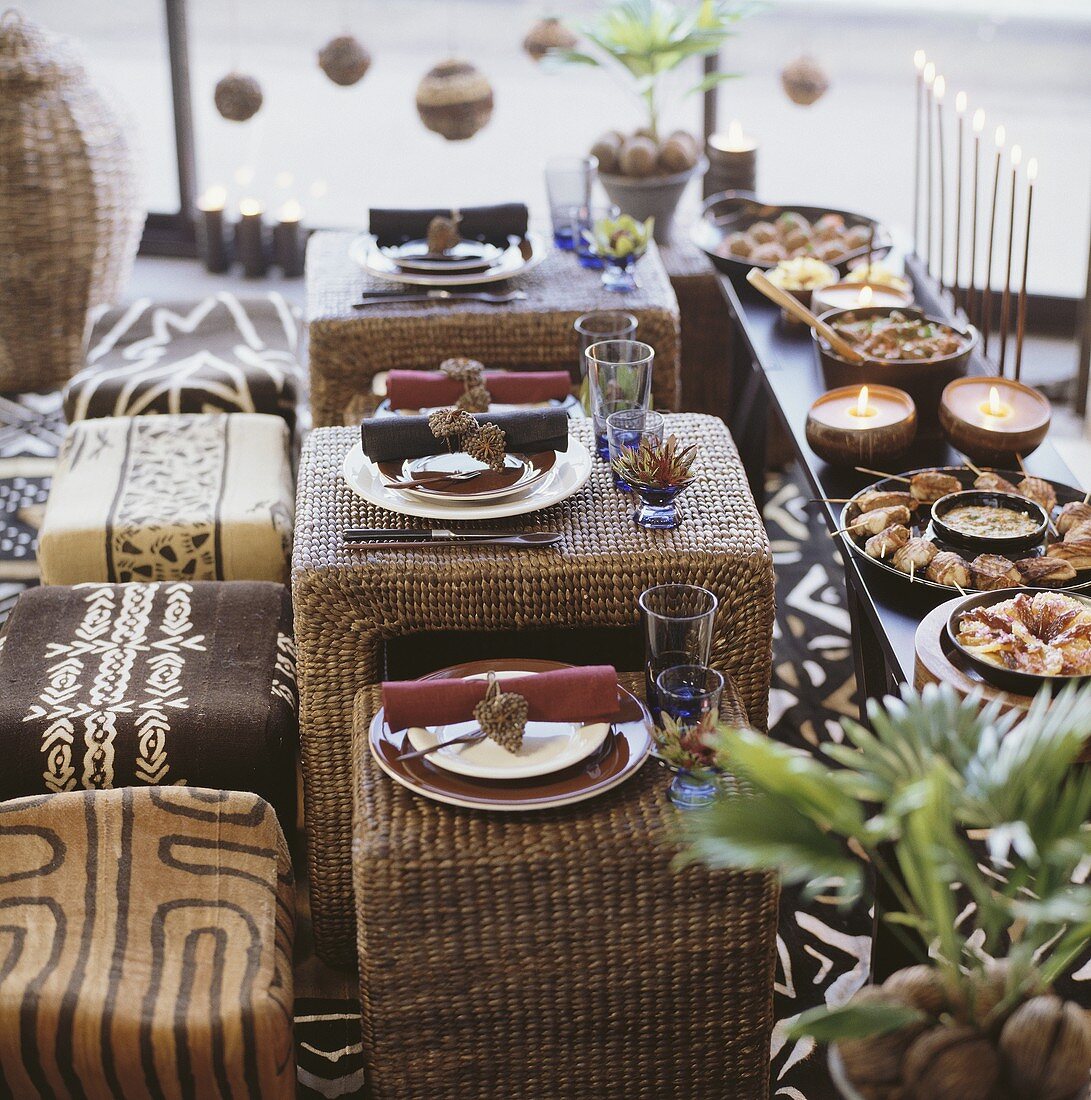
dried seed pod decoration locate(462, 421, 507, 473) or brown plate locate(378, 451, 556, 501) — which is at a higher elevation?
dried seed pod decoration locate(462, 421, 507, 473)

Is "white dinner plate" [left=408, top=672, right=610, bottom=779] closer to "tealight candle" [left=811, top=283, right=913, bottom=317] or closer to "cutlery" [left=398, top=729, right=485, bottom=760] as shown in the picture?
"cutlery" [left=398, top=729, right=485, bottom=760]

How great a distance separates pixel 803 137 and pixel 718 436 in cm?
295

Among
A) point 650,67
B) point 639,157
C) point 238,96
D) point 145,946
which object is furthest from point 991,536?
point 238,96

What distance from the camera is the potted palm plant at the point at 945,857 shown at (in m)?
0.92

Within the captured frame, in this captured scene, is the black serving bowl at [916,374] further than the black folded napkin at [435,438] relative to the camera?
Yes

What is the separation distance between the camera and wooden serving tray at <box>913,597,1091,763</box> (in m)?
1.27

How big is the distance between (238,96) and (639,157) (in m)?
1.25

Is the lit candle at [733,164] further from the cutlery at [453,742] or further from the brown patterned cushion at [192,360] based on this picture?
the cutlery at [453,742]

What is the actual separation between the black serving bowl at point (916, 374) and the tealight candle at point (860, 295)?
10.2 inches

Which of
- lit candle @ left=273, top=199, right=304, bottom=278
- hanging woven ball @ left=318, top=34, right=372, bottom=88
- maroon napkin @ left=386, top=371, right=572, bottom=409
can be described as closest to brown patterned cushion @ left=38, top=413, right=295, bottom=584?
maroon napkin @ left=386, top=371, right=572, bottom=409

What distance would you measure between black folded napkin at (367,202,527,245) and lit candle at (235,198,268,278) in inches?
65.6

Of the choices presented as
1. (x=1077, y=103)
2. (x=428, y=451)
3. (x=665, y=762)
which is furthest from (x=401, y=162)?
(x=665, y=762)

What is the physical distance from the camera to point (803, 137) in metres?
4.54

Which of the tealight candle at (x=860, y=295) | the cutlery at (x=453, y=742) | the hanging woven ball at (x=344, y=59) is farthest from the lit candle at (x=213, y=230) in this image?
the cutlery at (x=453, y=742)
